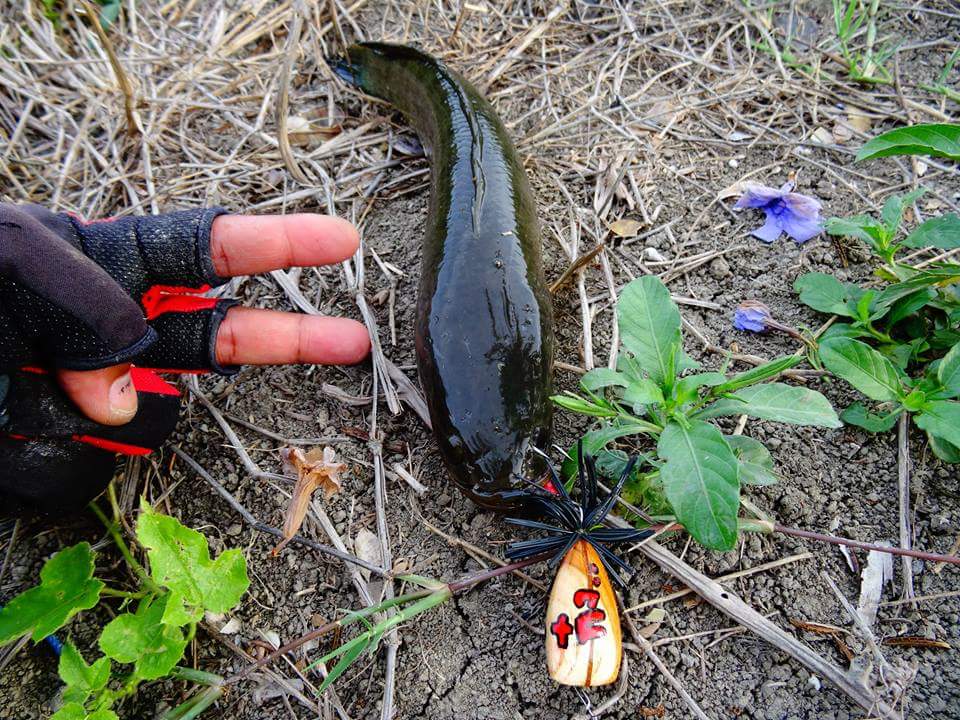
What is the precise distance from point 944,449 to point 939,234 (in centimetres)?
71

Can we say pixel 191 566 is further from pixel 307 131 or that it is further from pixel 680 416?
pixel 307 131

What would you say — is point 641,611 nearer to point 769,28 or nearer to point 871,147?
point 871,147

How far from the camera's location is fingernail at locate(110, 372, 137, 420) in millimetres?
2012

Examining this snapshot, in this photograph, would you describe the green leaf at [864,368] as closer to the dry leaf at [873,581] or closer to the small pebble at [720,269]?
the dry leaf at [873,581]

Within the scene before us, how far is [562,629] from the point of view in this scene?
1756 mm

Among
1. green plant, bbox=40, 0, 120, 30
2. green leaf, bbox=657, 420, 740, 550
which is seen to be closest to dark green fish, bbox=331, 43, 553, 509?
green leaf, bbox=657, 420, 740, 550

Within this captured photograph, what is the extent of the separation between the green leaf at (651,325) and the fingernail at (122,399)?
1.45 meters

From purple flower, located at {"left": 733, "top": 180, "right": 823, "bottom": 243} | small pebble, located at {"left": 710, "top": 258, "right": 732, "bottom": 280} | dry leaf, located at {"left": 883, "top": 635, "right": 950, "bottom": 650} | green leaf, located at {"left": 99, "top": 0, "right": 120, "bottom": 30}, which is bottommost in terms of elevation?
dry leaf, located at {"left": 883, "top": 635, "right": 950, "bottom": 650}

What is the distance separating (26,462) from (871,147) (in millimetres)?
2773

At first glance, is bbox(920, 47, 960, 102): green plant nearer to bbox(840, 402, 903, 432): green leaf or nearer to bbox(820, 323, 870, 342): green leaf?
bbox(820, 323, 870, 342): green leaf

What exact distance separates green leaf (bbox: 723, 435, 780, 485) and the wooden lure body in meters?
0.48

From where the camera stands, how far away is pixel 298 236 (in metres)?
2.44

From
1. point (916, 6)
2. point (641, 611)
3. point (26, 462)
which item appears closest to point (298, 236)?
point (26, 462)

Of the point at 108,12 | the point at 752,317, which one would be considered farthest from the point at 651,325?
the point at 108,12
